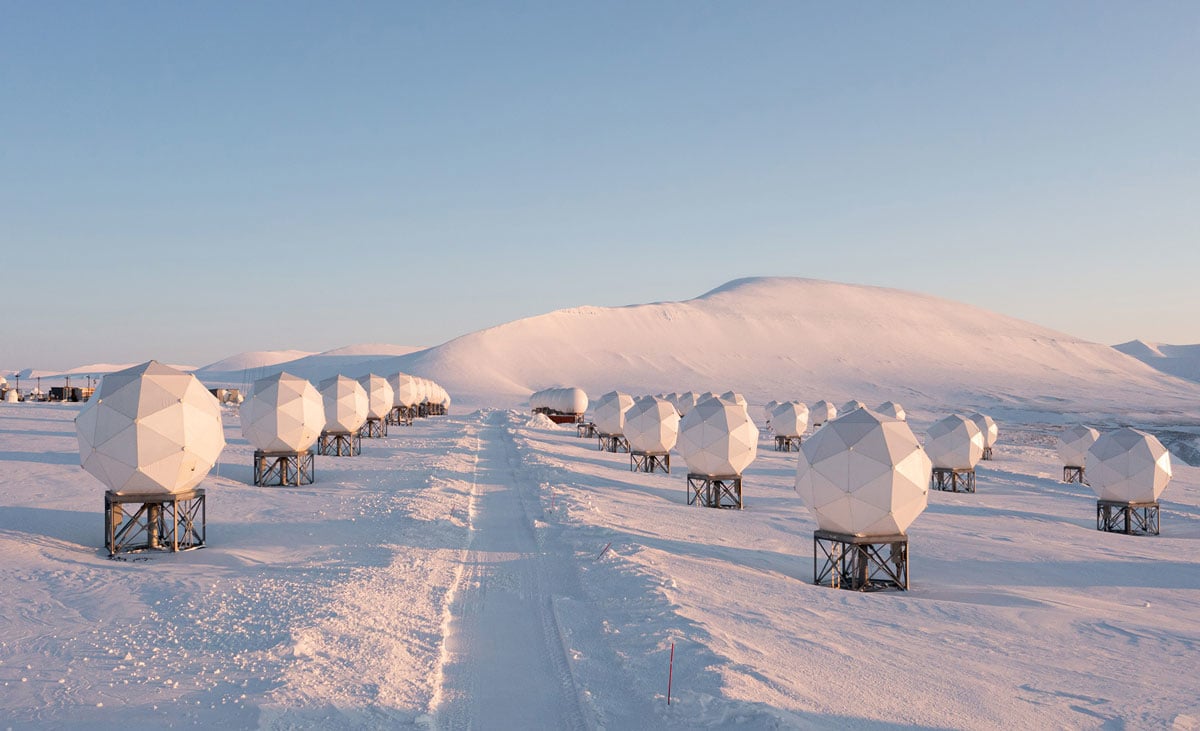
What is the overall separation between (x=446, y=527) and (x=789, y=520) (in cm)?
1508

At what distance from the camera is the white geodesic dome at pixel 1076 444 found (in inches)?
2286

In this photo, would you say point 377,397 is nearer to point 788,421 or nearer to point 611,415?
point 611,415

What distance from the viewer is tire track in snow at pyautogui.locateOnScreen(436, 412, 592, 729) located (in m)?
10.7

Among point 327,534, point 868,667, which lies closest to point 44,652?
point 327,534

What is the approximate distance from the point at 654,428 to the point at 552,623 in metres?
34.1

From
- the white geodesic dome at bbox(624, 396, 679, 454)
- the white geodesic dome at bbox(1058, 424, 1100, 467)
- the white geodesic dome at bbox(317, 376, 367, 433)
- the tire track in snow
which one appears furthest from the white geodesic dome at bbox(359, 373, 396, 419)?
the white geodesic dome at bbox(1058, 424, 1100, 467)

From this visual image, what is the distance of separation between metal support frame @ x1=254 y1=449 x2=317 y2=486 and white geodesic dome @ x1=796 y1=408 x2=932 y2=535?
80.0 ft

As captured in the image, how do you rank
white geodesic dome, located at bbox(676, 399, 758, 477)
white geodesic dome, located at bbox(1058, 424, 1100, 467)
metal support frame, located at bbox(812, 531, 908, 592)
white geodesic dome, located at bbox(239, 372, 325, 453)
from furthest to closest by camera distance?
white geodesic dome, located at bbox(1058, 424, 1100, 467)
white geodesic dome, located at bbox(239, 372, 325, 453)
white geodesic dome, located at bbox(676, 399, 758, 477)
metal support frame, located at bbox(812, 531, 908, 592)

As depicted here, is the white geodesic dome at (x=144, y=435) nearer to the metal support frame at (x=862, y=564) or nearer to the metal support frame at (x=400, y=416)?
the metal support frame at (x=862, y=564)

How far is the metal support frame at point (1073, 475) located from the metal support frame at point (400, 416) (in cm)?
6044

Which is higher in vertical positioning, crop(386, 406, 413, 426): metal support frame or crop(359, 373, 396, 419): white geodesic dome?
crop(359, 373, 396, 419): white geodesic dome

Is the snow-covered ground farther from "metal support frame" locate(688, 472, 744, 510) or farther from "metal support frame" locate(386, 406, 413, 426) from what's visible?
"metal support frame" locate(386, 406, 413, 426)

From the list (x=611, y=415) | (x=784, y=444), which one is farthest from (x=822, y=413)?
(x=611, y=415)

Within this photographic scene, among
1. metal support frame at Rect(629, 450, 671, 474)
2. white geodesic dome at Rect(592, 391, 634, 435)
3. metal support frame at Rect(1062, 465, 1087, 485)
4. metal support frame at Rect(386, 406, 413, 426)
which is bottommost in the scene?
metal support frame at Rect(1062, 465, 1087, 485)
